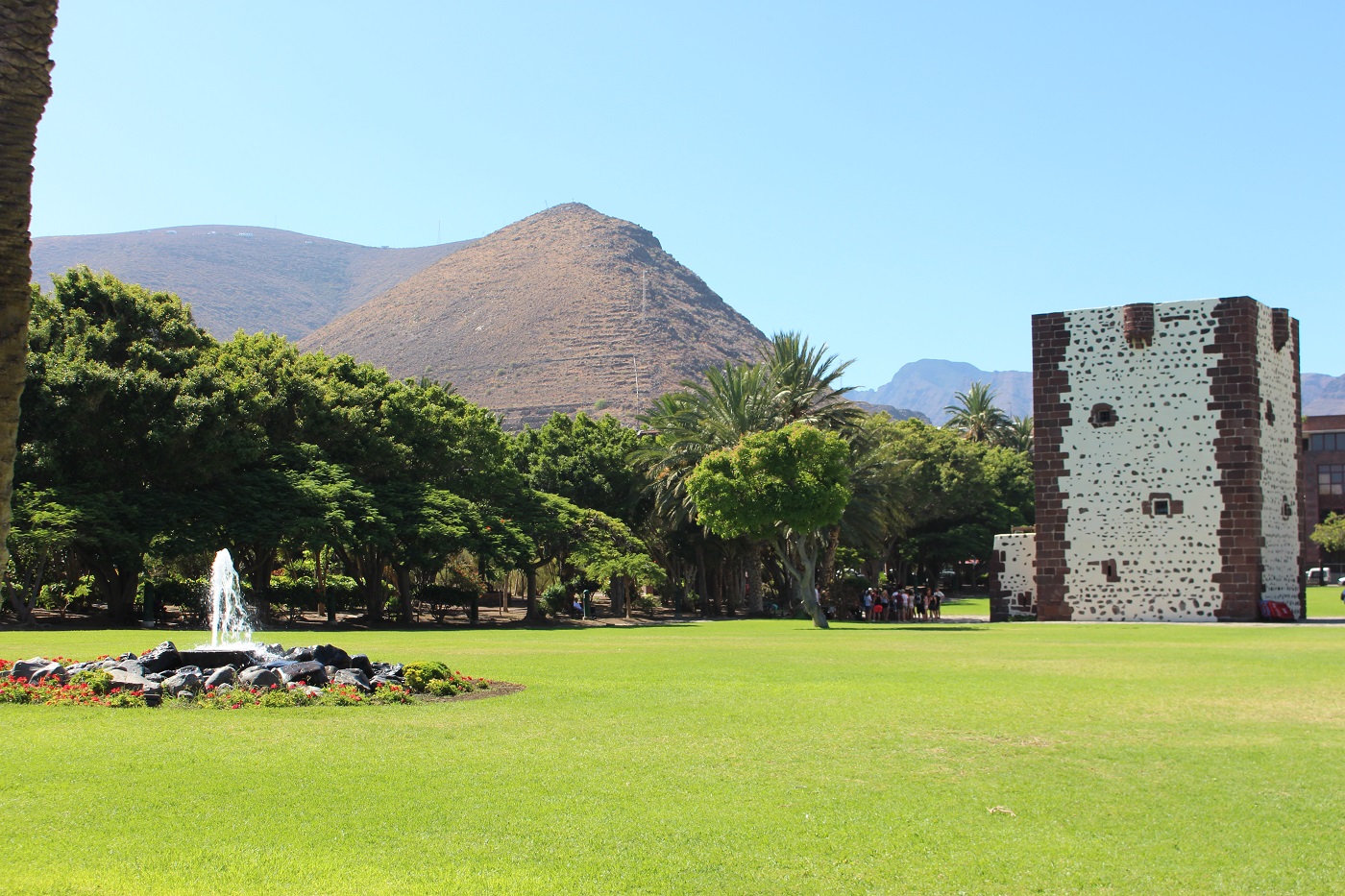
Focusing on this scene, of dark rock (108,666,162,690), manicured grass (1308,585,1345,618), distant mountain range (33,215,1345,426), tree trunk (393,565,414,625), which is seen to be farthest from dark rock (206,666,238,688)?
distant mountain range (33,215,1345,426)

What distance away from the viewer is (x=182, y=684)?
13.8m

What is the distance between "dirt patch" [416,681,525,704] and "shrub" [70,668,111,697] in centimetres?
348

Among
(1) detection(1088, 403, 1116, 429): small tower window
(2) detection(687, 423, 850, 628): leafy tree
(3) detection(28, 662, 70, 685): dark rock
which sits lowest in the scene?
(3) detection(28, 662, 70, 685): dark rock

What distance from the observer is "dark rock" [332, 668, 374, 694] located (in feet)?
46.8

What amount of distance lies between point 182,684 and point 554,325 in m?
141

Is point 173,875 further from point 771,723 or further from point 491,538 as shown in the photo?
point 491,538

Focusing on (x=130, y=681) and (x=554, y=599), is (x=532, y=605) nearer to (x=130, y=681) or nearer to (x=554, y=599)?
(x=554, y=599)

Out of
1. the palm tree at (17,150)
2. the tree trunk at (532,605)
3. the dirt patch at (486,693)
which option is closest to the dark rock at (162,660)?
the dirt patch at (486,693)

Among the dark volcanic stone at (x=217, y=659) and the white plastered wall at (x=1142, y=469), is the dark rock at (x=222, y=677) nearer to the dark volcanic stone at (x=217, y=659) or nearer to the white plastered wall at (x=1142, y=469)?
the dark volcanic stone at (x=217, y=659)

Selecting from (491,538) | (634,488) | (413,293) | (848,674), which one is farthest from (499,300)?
(848,674)

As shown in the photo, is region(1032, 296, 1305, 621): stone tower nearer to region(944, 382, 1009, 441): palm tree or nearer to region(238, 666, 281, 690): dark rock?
region(238, 666, 281, 690): dark rock

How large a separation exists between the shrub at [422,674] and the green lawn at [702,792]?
111 centimetres

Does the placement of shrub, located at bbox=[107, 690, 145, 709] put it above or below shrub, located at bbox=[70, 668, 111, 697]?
below

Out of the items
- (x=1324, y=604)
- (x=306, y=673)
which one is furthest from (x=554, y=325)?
(x=306, y=673)
